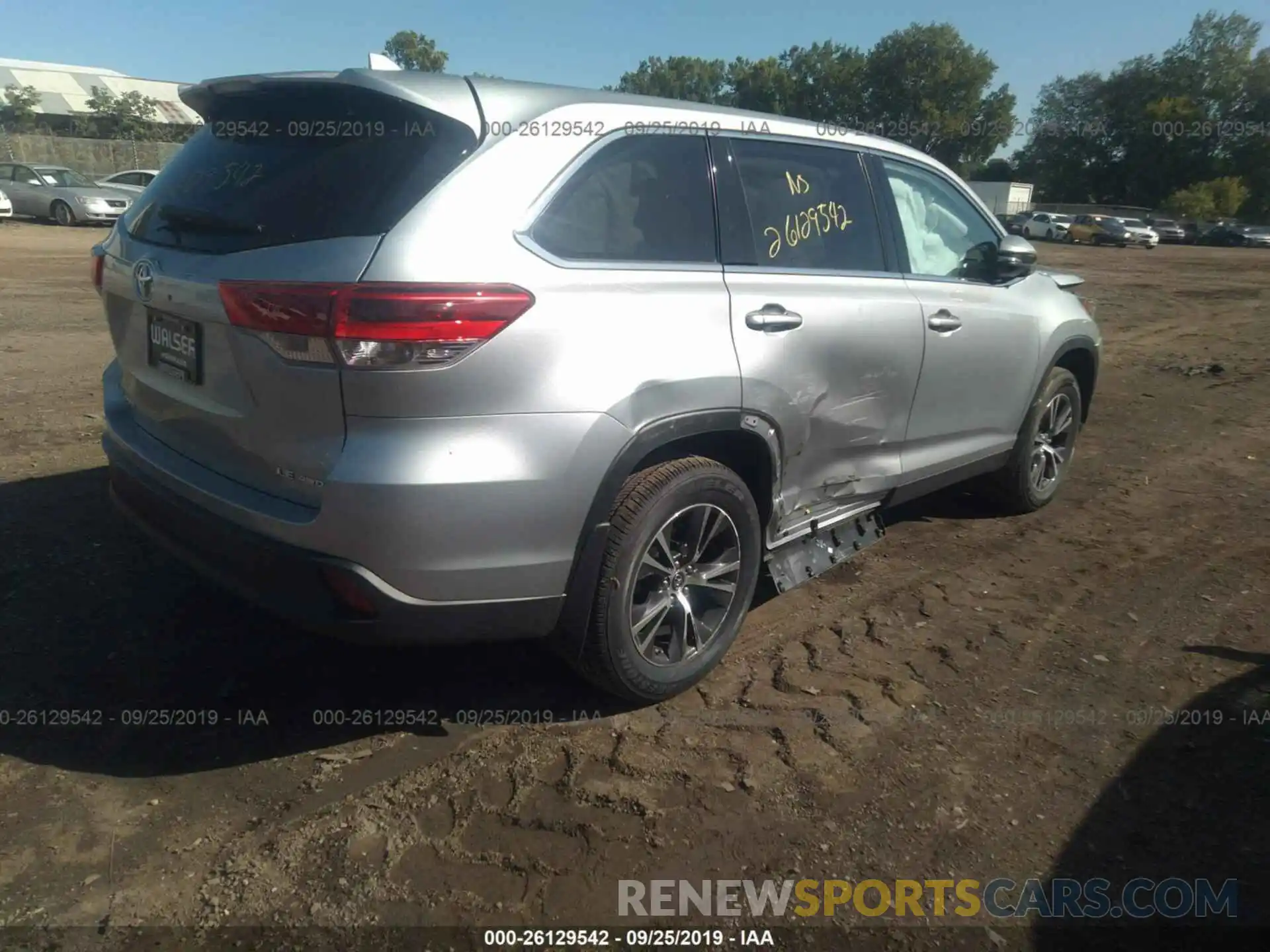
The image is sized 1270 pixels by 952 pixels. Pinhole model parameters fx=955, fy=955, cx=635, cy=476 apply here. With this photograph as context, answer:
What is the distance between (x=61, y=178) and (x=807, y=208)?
83.6 ft

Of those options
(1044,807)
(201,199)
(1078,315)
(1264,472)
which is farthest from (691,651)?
(1264,472)

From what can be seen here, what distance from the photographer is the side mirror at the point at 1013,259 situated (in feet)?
14.4

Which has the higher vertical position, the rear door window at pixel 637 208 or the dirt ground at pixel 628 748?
the rear door window at pixel 637 208

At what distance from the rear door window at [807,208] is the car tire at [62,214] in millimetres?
24197

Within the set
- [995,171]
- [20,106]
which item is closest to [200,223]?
[20,106]

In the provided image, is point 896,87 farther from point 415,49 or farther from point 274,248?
point 274,248

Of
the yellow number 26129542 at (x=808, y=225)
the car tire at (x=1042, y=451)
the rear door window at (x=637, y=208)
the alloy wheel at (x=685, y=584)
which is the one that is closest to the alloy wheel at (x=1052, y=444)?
the car tire at (x=1042, y=451)

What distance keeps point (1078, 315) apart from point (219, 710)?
15.1ft

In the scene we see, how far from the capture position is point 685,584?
10.5ft

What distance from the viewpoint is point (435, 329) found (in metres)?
2.42

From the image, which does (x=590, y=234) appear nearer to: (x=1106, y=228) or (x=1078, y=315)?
(x=1078, y=315)

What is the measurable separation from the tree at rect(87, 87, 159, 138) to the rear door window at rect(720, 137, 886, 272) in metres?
53.7

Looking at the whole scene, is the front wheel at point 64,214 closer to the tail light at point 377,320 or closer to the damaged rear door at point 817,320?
the damaged rear door at point 817,320

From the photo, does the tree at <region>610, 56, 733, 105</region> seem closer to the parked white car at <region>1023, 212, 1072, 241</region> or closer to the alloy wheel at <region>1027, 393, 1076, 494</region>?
the parked white car at <region>1023, 212, 1072, 241</region>
